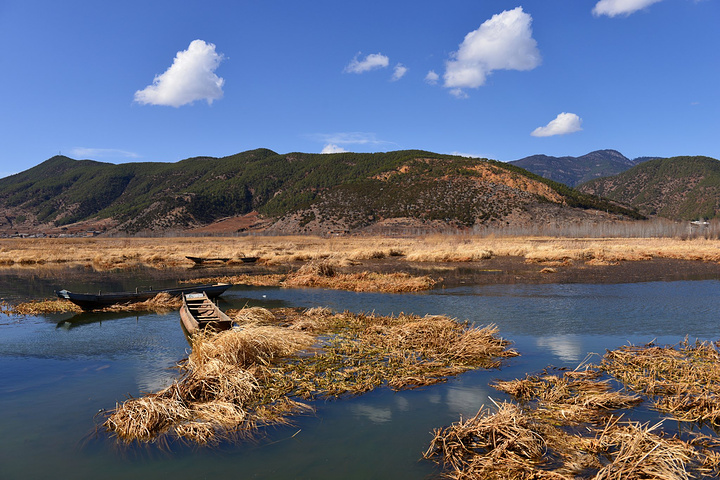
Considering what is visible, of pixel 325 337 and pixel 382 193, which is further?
pixel 382 193

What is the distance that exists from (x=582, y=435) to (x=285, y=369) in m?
6.26

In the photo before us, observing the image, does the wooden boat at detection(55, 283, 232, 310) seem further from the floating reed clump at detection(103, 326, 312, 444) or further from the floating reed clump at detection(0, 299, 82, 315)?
the floating reed clump at detection(103, 326, 312, 444)

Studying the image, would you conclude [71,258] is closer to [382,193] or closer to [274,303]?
[274,303]

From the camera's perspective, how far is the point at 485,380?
34.3 ft

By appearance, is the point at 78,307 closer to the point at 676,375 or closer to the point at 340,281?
the point at 340,281

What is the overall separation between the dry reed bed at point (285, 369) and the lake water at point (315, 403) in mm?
453

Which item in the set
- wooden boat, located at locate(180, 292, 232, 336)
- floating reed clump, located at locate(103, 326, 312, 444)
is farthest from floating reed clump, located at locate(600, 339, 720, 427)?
wooden boat, located at locate(180, 292, 232, 336)

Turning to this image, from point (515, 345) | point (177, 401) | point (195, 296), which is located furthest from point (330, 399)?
point (195, 296)

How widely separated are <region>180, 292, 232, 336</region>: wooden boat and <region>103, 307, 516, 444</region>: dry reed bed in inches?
30.8

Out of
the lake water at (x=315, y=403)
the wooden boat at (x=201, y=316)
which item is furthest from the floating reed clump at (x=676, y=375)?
the wooden boat at (x=201, y=316)

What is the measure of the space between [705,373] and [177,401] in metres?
10.5

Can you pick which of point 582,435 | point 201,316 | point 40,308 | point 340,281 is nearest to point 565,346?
point 582,435

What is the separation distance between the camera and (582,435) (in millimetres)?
7613

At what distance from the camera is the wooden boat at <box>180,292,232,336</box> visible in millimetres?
13297
